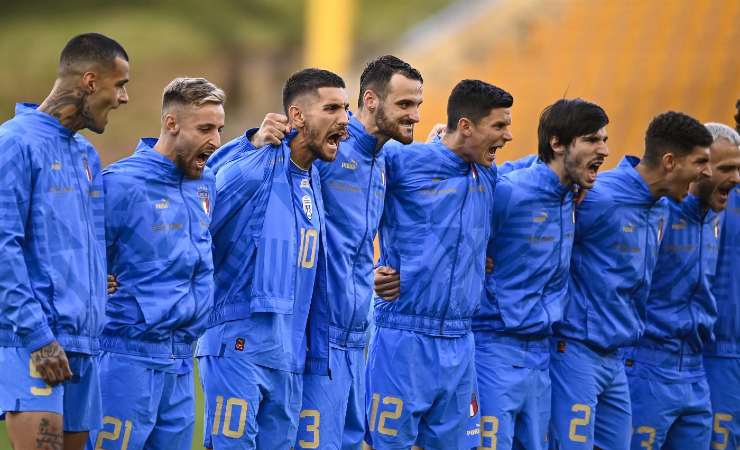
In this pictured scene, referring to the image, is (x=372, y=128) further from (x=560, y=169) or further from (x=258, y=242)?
(x=560, y=169)

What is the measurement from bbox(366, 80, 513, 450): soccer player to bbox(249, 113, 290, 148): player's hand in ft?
2.91

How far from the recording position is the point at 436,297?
6.97 m

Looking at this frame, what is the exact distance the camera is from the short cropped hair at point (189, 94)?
6.26 m

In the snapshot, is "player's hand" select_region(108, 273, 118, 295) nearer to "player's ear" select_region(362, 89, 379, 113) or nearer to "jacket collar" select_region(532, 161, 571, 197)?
"player's ear" select_region(362, 89, 379, 113)

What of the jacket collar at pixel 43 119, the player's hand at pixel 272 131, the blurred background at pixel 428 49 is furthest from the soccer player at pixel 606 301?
the jacket collar at pixel 43 119

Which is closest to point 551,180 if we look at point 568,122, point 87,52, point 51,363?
point 568,122

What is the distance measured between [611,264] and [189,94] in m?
2.68

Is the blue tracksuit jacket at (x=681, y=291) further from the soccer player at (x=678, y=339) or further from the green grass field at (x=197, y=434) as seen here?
the green grass field at (x=197, y=434)

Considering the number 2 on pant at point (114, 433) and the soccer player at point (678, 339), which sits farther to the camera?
the soccer player at point (678, 339)

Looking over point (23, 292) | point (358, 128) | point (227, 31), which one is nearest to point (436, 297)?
point (358, 128)

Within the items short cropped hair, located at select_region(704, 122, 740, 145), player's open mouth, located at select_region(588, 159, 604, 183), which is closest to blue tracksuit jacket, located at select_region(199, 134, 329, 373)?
player's open mouth, located at select_region(588, 159, 604, 183)

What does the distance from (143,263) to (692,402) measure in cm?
358

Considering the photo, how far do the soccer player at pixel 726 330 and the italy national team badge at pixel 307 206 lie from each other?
9.20 ft

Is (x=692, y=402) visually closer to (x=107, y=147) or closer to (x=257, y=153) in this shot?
(x=257, y=153)
